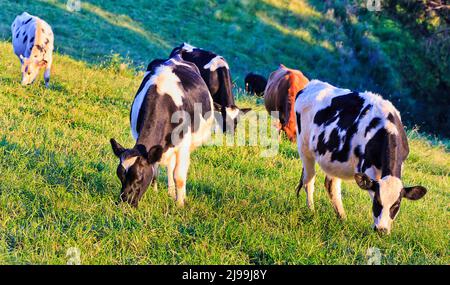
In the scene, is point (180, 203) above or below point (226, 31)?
above

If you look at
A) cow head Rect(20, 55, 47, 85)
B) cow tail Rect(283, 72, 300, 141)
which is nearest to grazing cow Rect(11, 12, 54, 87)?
cow head Rect(20, 55, 47, 85)

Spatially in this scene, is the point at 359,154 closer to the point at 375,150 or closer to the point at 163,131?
the point at 375,150

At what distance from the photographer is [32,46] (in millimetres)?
13039

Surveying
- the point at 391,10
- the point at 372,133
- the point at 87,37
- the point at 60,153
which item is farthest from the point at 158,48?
the point at 372,133

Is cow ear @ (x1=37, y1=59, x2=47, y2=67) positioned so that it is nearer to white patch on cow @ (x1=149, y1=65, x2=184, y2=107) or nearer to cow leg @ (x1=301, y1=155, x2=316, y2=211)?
white patch on cow @ (x1=149, y1=65, x2=184, y2=107)

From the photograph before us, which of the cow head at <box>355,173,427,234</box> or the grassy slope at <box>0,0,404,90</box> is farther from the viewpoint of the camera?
the grassy slope at <box>0,0,404,90</box>

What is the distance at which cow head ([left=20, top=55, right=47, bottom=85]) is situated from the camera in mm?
12164

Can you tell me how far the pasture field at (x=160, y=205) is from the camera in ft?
17.2

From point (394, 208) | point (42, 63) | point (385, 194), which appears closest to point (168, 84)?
point (385, 194)

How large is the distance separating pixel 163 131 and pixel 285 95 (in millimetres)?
5901

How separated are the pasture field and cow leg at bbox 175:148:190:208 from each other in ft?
0.38

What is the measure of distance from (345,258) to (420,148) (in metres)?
8.45

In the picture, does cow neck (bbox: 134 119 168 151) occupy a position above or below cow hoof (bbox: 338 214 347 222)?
above

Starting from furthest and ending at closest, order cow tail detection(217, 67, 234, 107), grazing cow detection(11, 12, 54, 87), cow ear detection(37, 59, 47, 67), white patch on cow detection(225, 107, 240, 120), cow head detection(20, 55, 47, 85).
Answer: cow ear detection(37, 59, 47, 67)
grazing cow detection(11, 12, 54, 87)
cow head detection(20, 55, 47, 85)
cow tail detection(217, 67, 234, 107)
white patch on cow detection(225, 107, 240, 120)
